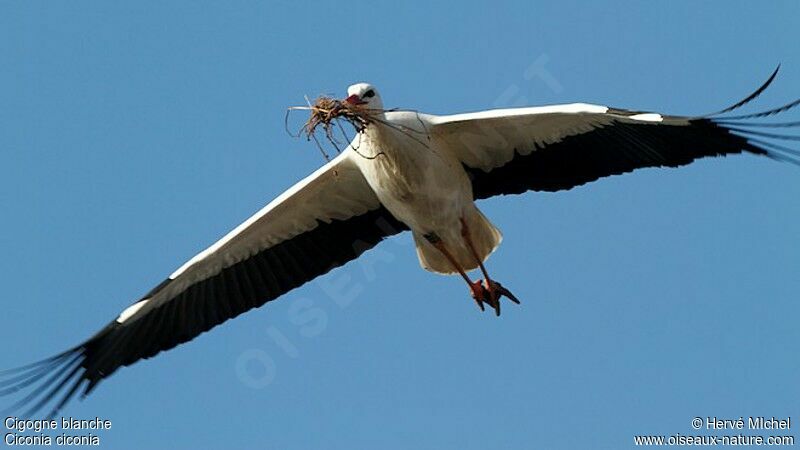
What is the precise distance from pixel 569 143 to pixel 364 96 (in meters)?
1.55

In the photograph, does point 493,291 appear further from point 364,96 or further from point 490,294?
point 364,96

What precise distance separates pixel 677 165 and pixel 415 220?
1746 mm

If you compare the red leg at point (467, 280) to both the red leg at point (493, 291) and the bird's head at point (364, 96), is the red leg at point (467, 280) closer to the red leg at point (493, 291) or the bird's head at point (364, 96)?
the red leg at point (493, 291)

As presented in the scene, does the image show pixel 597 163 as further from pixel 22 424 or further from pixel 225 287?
pixel 22 424

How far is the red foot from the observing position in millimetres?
10945

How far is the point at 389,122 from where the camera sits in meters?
10.1

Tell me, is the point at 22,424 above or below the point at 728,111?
below

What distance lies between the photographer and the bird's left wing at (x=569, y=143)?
9984 millimetres

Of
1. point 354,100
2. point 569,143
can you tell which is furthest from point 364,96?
point 569,143

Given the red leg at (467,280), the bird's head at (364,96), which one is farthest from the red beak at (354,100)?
the red leg at (467,280)

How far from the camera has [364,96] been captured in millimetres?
9922

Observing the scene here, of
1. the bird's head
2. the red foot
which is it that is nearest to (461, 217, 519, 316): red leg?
the red foot

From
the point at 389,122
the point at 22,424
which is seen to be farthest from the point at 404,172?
the point at 22,424

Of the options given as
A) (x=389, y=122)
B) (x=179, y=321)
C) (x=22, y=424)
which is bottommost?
(x=22, y=424)
